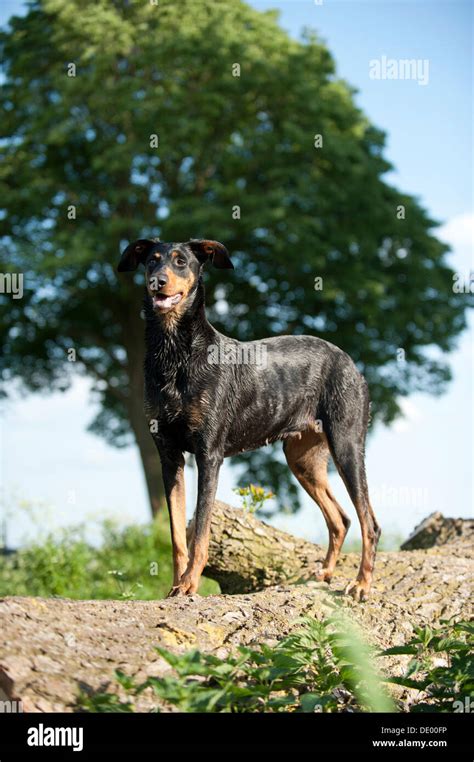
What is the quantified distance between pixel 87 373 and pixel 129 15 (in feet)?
30.3

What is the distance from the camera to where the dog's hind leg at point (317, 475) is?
7.91 metres

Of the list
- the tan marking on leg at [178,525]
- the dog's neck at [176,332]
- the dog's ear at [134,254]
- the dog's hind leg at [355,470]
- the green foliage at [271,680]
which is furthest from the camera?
the dog's hind leg at [355,470]

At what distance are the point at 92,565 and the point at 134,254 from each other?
24.6 ft

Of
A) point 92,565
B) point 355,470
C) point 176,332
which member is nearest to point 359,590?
point 355,470

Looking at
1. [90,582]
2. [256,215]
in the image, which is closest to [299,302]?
[256,215]

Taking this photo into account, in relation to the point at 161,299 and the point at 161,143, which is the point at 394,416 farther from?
the point at 161,299

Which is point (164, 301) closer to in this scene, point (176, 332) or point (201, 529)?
point (176, 332)

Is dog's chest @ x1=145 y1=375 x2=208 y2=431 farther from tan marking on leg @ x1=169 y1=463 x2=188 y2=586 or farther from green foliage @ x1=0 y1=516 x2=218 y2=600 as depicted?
green foliage @ x1=0 y1=516 x2=218 y2=600

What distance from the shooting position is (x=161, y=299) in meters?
6.36

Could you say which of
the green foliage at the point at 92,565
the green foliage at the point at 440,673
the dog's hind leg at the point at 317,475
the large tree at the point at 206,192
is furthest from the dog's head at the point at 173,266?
the large tree at the point at 206,192

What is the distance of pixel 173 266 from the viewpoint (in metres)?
6.32

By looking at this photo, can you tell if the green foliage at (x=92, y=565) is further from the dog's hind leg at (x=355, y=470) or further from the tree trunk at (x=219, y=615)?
the dog's hind leg at (x=355, y=470)

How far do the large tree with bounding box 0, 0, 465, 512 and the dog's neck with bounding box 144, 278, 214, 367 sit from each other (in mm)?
11315

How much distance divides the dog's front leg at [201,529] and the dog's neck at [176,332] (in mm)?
861
